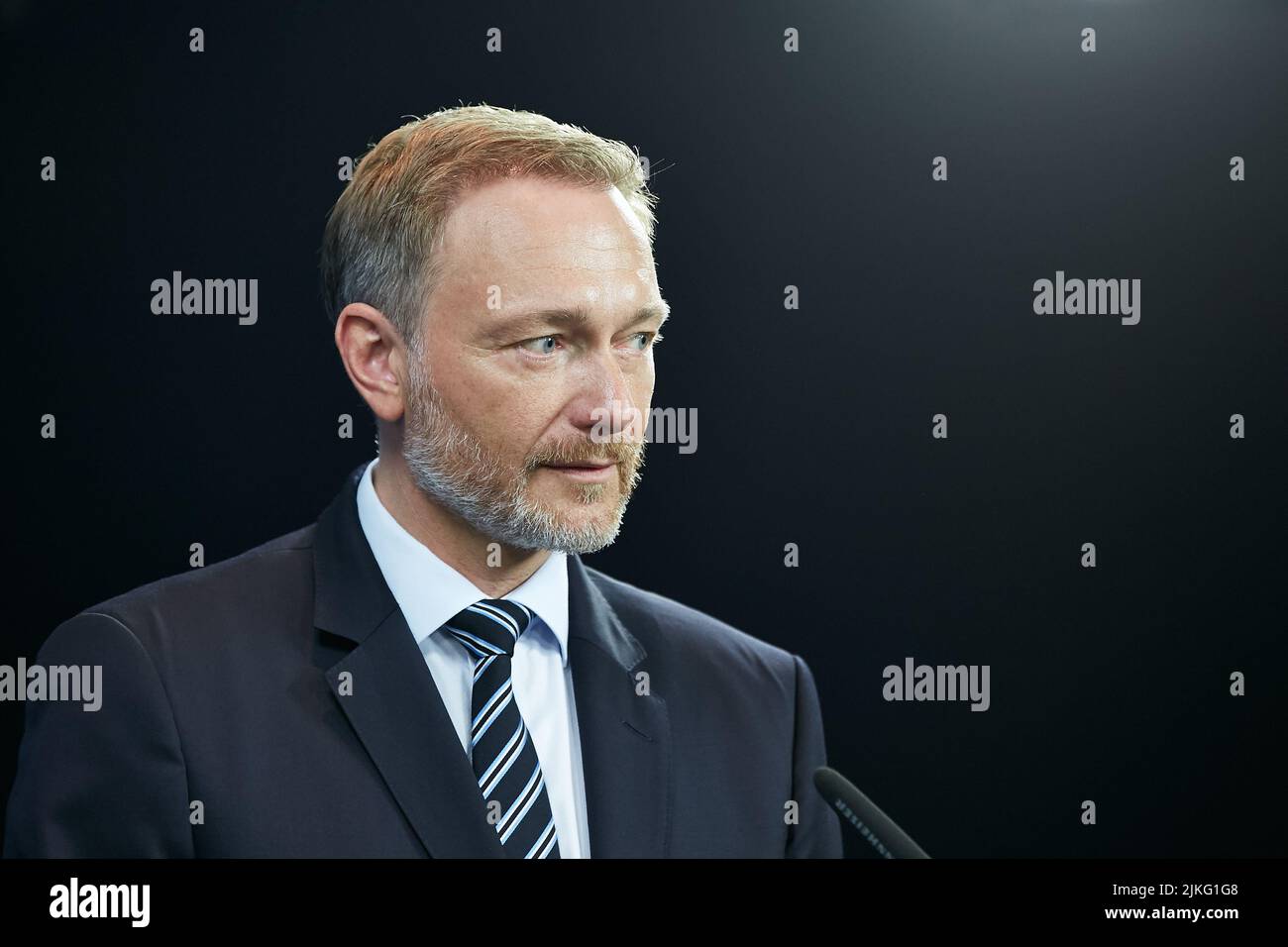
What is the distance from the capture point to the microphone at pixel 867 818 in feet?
5.21

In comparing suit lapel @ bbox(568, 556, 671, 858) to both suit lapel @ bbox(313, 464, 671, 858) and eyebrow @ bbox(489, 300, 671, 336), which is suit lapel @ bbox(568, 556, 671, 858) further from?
eyebrow @ bbox(489, 300, 671, 336)

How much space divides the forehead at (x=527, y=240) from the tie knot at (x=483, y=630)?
0.47 metres

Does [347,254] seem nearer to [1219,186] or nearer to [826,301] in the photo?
[826,301]

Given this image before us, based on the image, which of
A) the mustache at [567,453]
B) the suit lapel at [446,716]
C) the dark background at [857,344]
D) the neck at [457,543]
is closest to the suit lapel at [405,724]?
the suit lapel at [446,716]

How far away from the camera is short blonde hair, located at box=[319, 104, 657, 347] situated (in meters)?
1.91

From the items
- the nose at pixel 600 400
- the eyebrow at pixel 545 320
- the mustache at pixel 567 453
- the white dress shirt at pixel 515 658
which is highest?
the eyebrow at pixel 545 320

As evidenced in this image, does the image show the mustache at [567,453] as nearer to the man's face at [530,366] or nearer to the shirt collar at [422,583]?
the man's face at [530,366]

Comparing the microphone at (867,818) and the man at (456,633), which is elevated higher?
the man at (456,633)

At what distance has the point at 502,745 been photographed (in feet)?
6.02

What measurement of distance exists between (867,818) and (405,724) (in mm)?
636

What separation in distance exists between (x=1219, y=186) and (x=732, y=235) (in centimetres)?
93

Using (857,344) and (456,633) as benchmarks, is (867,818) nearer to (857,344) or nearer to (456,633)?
(456,633)

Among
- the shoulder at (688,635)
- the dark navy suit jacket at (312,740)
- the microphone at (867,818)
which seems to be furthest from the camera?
the shoulder at (688,635)
